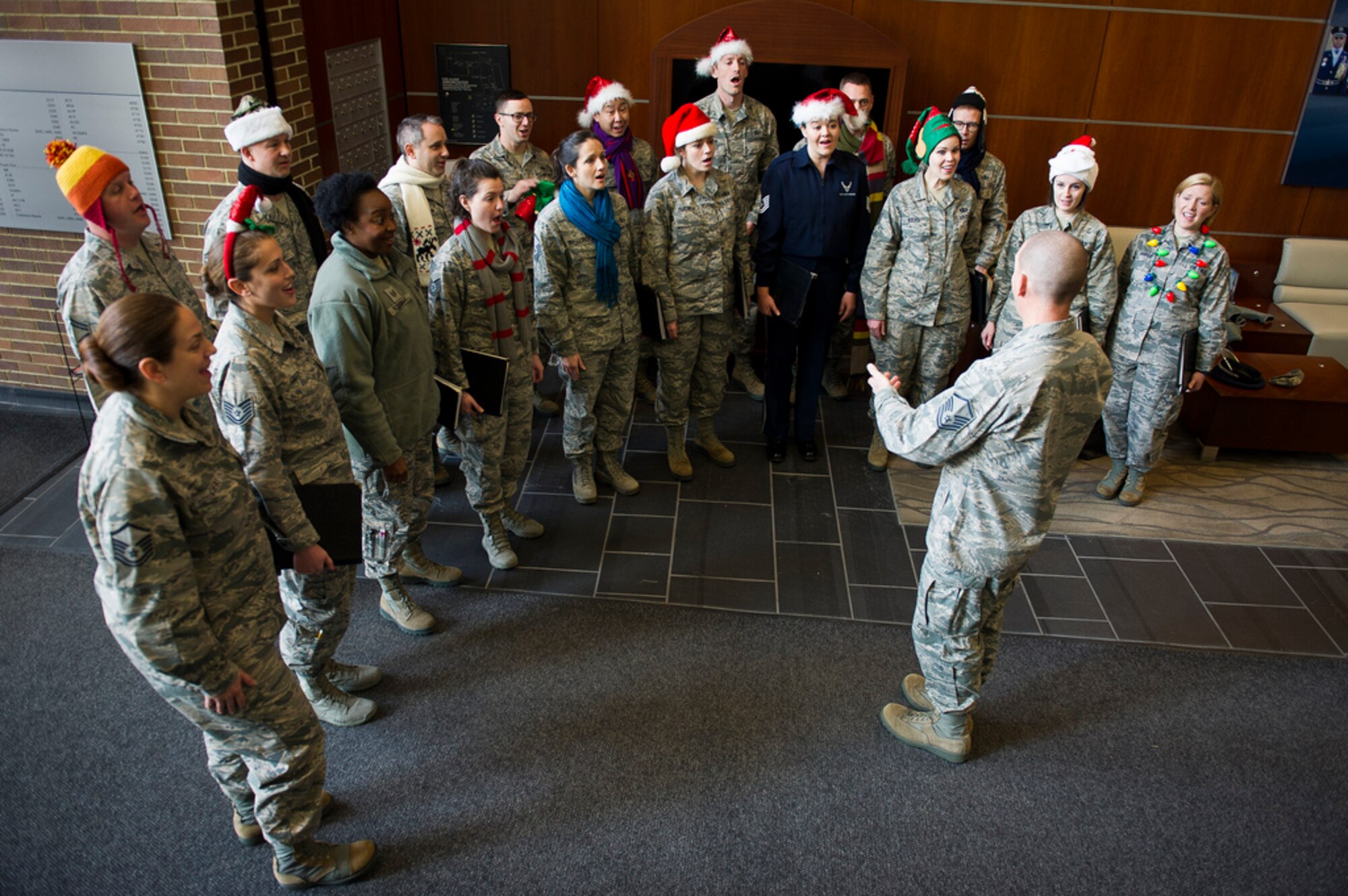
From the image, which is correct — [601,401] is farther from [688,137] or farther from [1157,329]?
[1157,329]

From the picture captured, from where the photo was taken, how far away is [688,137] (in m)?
3.95

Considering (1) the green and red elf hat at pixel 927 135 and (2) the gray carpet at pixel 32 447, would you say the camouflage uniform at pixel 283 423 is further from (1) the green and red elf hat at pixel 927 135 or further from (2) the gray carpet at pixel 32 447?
(1) the green and red elf hat at pixel 927 135

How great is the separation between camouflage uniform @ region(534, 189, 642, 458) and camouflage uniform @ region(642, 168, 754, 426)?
0.16 meters

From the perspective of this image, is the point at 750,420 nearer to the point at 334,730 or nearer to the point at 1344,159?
the point at 334,730

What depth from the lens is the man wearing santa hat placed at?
487 centimetres

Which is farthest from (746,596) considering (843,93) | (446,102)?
(446,102)

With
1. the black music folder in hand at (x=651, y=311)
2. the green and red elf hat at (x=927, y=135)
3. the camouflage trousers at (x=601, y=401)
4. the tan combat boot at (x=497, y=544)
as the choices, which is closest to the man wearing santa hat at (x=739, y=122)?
the green and red elf hat at (x=927, y=135)

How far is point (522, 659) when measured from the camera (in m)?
3.36

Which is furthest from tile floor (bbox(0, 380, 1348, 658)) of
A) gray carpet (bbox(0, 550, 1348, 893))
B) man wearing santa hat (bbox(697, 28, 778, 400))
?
man wearing santa hat (bbox(697, 28, 778, 400))

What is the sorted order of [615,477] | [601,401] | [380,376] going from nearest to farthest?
[380,376]
[601,401]
[615,477]

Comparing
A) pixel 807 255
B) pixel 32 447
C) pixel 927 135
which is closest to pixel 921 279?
pixel 807 255

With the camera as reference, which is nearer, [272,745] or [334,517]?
[272,745]

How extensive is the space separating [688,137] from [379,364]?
178 cm

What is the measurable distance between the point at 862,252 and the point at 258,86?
302 centimetres
